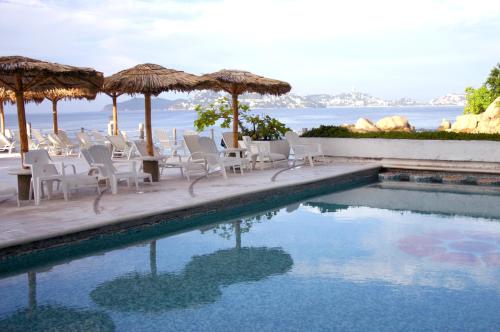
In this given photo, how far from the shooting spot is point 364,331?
425 cm

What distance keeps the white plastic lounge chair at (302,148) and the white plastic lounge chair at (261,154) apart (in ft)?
1.13

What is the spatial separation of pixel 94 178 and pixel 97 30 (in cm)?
3698

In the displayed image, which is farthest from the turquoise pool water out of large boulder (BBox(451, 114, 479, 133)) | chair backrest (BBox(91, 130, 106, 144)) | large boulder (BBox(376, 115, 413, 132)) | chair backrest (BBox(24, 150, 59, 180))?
large boulder (BBox(451, 114, 479, 133))

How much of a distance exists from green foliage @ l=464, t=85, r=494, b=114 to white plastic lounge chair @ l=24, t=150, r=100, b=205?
26.4 metres

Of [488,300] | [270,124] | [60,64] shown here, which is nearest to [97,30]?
[270,124]

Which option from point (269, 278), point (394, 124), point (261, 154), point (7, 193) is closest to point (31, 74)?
point (7, 193)

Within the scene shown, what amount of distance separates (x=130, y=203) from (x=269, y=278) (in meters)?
2.99

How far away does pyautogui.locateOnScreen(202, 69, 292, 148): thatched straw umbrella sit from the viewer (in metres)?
12.0

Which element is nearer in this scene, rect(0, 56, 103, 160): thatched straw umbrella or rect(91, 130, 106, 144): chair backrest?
rect(0, 56, 103, 160): thatched straw umbrella

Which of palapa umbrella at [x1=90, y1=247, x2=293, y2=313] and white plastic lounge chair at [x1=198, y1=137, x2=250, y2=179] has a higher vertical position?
white plastic lounge chair at [x1=198, y1=137, x2=250, y2=179]

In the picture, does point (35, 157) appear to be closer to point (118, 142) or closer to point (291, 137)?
point (118, 142)

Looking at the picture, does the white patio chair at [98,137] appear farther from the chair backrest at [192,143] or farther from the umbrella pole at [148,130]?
the umbrella pole at [148,130]

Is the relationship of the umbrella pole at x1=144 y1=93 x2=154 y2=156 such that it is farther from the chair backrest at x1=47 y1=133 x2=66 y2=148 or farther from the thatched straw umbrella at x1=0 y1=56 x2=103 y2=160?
the chair backrest at x1=47 y1=133 x2=66 y2=148

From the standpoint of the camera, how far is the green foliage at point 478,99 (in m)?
29.8
